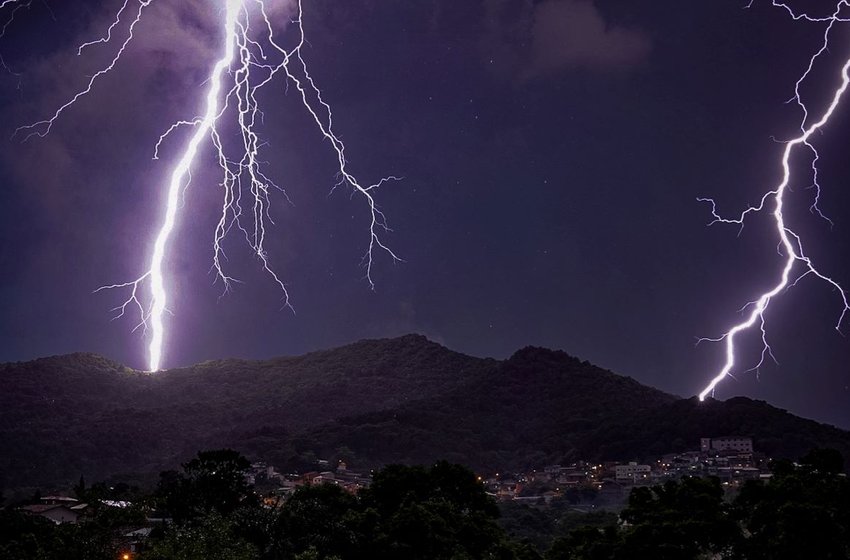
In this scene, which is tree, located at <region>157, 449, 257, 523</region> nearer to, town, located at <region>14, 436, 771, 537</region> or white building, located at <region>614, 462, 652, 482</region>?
town, located at <region>14, 436, 771, 537</region>

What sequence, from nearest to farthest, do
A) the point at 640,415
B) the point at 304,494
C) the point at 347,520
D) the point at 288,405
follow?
the point at 347,520
the point at 304,494
the point at 640,415
the point at 288,405

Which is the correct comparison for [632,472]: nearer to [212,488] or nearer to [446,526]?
[212,488]

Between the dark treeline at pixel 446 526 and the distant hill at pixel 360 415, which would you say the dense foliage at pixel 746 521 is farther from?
the distant hill at pixel 360 415

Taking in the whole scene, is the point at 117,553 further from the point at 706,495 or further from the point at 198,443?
the point at 198,443

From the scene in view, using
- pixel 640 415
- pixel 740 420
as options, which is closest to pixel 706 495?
pixel 740 420

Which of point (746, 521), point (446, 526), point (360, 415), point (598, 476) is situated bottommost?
point (446, 526)

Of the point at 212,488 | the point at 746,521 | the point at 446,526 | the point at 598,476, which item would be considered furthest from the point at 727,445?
the point at 746,521
